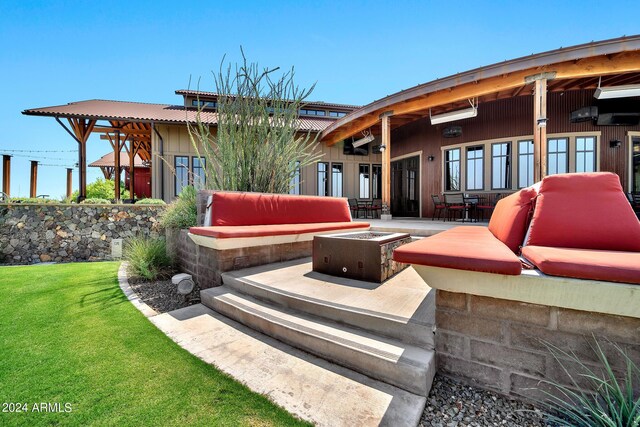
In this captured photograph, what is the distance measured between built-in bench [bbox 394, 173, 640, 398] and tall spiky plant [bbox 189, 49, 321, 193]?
128 inches

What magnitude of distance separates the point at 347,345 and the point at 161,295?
2.52 metres

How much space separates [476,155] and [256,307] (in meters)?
8.96

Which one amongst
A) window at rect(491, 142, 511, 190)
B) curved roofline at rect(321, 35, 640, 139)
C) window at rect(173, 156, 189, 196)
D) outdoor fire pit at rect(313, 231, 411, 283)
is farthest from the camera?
window at rect(173, 156, 189, 196)

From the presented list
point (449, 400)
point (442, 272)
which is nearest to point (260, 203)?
point (442, 272)

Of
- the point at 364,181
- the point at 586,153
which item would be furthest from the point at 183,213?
the point at 586,153

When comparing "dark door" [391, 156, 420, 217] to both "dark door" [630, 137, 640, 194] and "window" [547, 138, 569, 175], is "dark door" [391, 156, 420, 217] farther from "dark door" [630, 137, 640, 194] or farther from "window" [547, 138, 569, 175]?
"dark door" [630, 137, 640, 194]

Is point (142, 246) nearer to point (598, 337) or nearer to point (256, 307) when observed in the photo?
point (256, 307)

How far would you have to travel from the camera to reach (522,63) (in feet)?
17.2

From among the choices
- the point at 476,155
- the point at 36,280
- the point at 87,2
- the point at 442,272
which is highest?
the point at 87,2

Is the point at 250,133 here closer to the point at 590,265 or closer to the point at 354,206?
the point at 590,265

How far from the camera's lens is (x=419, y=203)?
9891mm

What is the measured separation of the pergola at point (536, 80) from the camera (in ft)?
15.9

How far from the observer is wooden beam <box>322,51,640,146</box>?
4930mm

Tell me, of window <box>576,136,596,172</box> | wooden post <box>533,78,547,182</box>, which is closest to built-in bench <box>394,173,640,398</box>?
wooden post <box>533,78,547,182</box>
